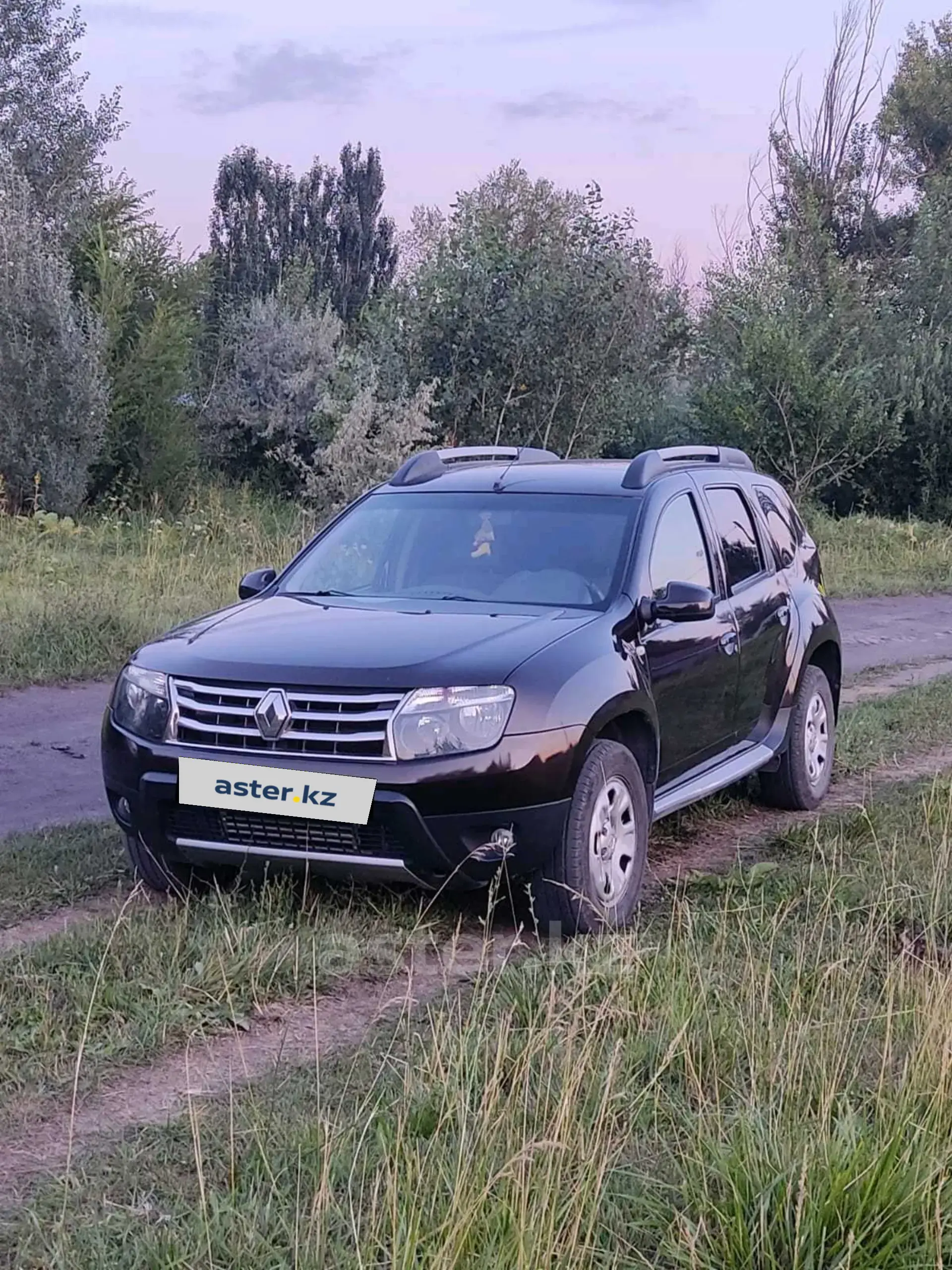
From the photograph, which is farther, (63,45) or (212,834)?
(63,45)

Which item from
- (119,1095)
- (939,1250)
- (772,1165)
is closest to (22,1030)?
(119,1095)

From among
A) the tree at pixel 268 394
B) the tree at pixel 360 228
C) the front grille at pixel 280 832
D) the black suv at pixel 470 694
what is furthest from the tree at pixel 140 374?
the tree at pixel 360 228

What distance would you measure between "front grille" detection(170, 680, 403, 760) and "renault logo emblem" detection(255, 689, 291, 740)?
13 mm

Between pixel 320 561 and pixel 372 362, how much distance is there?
13.4 metres

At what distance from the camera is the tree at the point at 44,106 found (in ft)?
85.8

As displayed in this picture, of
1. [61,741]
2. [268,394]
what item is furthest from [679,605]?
[268,394]

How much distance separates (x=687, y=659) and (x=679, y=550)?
22.7 inches

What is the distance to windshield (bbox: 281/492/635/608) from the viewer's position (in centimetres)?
566

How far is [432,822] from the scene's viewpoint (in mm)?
4559

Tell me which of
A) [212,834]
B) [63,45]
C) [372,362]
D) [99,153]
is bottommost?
[212,834]

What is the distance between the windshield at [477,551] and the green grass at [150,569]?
177 inches

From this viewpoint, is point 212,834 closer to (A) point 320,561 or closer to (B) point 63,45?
(A) point 320,561

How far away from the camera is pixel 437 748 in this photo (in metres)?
4.60

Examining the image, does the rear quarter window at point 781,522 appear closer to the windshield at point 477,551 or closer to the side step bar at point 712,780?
the side step bar at point 712,780
